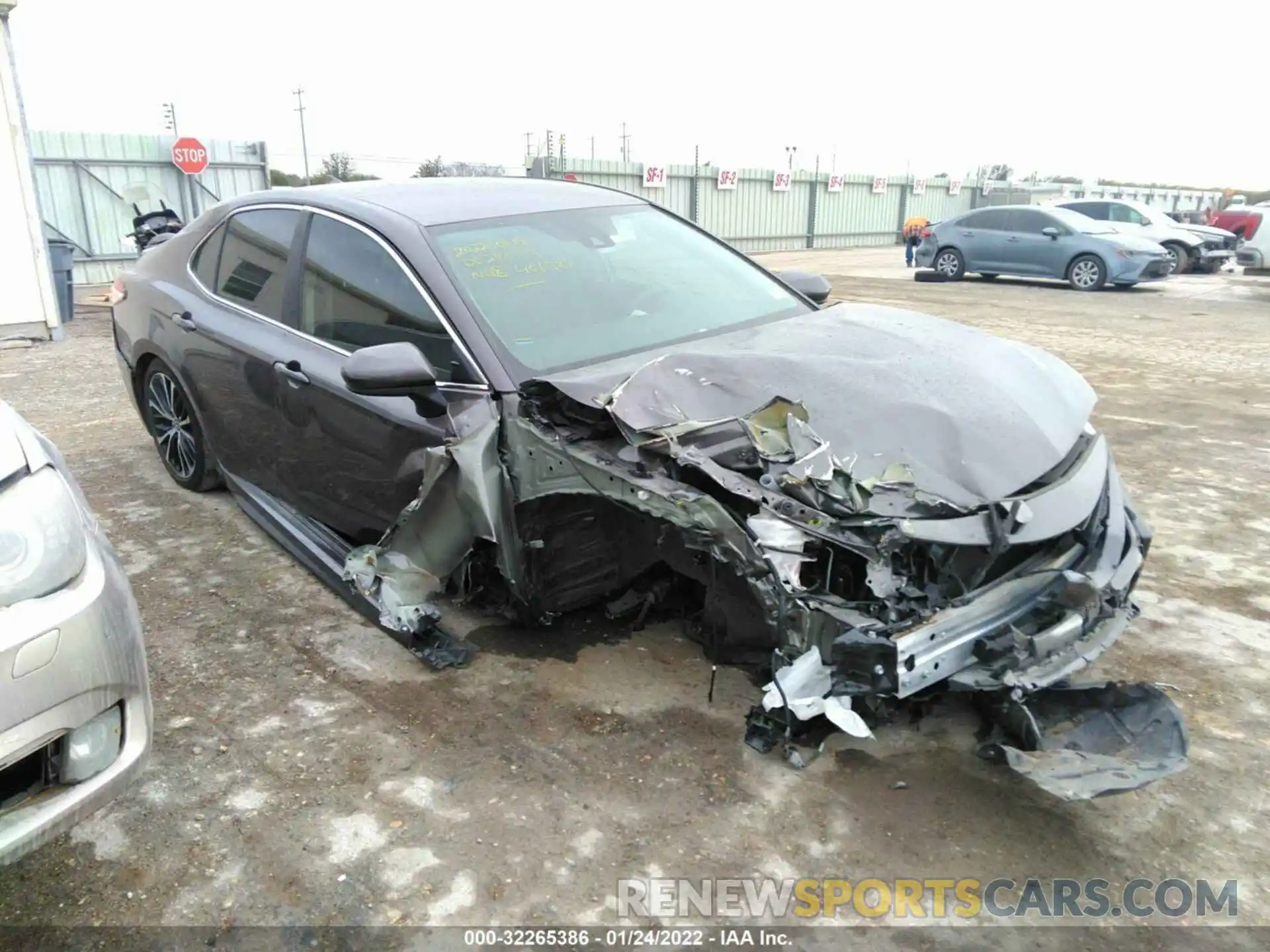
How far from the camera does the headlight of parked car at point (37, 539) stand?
1871mm

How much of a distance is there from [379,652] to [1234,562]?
144 inches

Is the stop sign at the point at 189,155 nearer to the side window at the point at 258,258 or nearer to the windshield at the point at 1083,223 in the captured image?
the side window at the point at 258,258

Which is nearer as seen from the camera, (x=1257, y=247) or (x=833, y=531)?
(x=833, y=531)

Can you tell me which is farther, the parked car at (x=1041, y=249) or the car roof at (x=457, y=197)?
the parked car at (x=1041, y=249)

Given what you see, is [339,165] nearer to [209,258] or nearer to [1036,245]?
[1036,245]

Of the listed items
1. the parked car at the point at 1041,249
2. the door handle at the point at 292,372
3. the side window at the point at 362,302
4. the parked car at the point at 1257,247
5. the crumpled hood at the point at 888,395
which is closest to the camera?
the crumpled hood at the point at 888,395

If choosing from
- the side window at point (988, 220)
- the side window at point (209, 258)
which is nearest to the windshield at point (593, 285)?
the side window at point (209, 258)

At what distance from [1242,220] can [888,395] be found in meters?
19.9

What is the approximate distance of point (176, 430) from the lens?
488 cm

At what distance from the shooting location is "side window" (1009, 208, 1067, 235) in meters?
16.0

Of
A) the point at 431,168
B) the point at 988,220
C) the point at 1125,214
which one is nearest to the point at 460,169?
the point at 431,168

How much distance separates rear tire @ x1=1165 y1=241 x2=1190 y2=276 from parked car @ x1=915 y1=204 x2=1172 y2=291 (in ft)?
9.05

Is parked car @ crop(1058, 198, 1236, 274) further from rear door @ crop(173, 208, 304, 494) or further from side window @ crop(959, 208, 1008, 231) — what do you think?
rear door @ crop(173, 208, 304, 494)

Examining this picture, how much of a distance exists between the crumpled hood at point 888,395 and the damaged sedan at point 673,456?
0.04 ft
